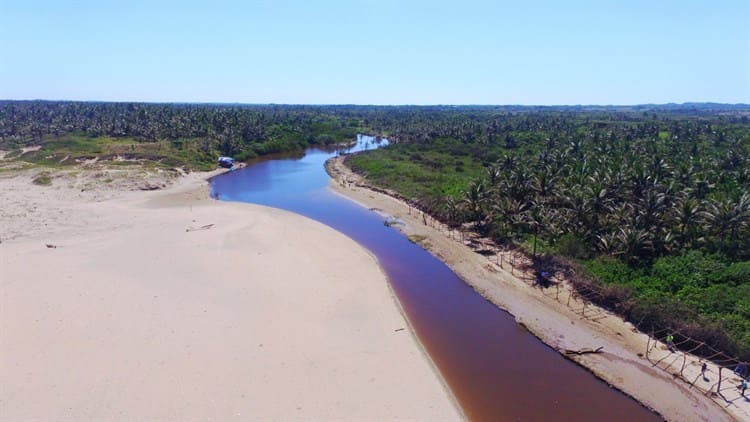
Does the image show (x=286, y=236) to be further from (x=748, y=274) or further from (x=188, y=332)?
(x=748, y=274)

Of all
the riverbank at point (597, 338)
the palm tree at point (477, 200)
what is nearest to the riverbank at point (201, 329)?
the riverbank at point (597, 338)

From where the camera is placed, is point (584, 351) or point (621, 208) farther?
point (621, 208)

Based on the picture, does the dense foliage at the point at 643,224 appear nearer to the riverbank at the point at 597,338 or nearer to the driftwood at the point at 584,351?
the riverbank at the point at 597,338

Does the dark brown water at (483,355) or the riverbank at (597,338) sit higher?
the riverbank at (597,338)

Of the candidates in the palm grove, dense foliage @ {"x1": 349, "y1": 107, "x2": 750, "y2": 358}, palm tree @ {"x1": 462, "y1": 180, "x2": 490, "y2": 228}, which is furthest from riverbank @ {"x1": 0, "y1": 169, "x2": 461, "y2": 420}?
the palm grove

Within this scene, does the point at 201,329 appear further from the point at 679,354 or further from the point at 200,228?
the point at 679,354

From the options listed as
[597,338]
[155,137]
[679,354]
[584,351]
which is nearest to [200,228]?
[584,351]
